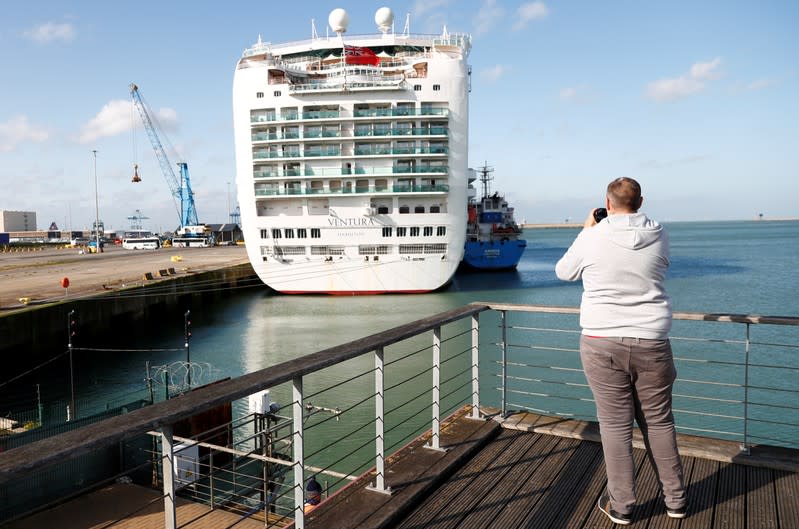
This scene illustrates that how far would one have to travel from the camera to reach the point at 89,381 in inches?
655

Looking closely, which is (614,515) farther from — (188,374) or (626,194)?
(188,374)

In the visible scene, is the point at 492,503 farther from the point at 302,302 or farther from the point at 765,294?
the point at 765,294

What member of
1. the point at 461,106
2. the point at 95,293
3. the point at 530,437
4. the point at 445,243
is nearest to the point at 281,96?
the point at 461,106

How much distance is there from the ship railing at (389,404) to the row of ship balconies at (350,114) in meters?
11.8

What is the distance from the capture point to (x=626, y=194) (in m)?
2.89

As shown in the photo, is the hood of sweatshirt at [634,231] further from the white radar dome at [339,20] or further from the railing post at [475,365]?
the white radar dome at [339,20]

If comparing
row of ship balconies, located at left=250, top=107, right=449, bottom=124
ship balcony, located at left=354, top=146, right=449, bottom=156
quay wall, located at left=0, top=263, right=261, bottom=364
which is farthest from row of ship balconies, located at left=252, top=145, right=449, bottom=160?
quay wall, located at left=0, top=263, right=261, bottom=364

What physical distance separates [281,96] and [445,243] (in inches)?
485

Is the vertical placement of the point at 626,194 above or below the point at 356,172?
below

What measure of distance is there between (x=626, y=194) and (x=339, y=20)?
36628 millimetres

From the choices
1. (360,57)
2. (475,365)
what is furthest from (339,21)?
(475,365)

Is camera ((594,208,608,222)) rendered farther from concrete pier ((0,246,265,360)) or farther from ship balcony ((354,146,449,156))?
ship balcony ((354,146,449,156))

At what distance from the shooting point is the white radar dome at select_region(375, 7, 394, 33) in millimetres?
36438

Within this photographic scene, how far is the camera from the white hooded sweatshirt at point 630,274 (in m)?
2.80
